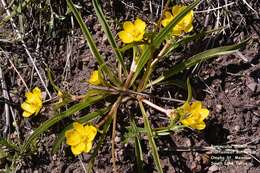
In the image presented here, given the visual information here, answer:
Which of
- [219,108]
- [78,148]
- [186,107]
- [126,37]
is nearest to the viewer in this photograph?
[186,107]

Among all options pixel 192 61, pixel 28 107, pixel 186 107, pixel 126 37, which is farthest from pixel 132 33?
pixel 28 107

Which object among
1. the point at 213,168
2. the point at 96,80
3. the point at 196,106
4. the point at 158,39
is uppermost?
the point at 158,39

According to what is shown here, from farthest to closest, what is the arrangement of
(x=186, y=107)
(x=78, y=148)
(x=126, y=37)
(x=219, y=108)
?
(x=219, y=108) < (x=126, y=37) < (x=78, y=148) < (x=186, y=107)

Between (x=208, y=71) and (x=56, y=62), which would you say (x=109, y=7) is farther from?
(x=208, y=71)

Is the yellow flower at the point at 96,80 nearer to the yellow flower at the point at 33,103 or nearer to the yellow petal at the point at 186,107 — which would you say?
the yellow flower at the point at 33,103

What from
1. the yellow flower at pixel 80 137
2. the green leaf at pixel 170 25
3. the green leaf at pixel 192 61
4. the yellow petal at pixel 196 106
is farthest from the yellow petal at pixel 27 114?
the yellow petal at pixel 196 106

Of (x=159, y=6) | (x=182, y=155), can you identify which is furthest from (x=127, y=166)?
(x=159, y=6)

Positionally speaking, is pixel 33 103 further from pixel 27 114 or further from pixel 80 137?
pixel 80 137
